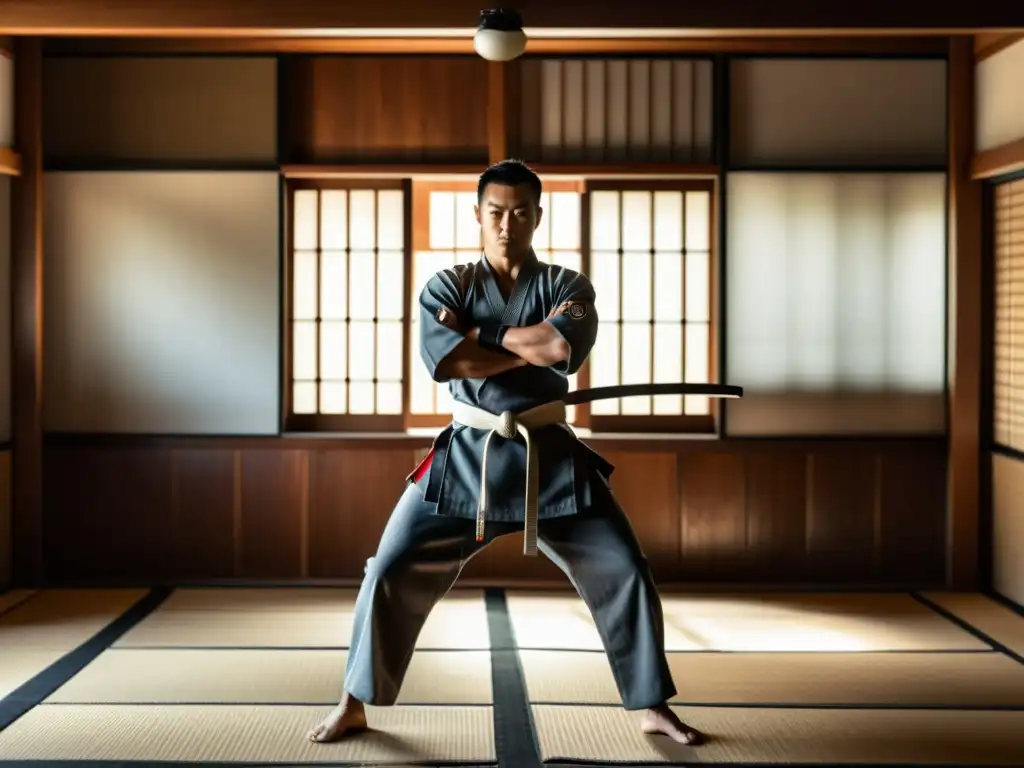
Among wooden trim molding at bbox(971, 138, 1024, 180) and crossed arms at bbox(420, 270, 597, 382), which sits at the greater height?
wooden trim molding at bbox(971, 138, 1024, 180)

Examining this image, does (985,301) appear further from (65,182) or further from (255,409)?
(65,182)

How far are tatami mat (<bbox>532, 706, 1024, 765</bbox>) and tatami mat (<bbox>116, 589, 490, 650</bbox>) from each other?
92cm

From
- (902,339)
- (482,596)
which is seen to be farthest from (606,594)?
(902,339)

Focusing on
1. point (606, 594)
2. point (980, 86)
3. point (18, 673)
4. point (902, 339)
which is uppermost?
point (980, 86)

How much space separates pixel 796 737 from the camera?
122 inches

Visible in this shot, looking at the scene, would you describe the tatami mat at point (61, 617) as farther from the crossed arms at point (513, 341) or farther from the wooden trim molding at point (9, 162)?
the crossed arms at point (513, 341)

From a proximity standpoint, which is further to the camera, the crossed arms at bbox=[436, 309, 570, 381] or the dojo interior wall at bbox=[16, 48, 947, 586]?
the dojo interior wall at bbox=[16, 48, 947, 586]

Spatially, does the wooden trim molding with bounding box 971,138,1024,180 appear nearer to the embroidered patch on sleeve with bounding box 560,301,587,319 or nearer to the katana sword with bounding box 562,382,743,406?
the katana sword with bounding box 562,382,743,406

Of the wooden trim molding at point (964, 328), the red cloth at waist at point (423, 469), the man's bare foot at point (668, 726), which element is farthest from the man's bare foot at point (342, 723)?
the wooden trim molding at point (964, 328)

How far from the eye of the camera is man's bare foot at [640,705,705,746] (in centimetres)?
303

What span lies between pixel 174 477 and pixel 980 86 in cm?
387

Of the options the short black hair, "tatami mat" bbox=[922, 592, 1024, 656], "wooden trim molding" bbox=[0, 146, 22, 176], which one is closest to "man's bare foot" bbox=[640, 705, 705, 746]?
the short black hair

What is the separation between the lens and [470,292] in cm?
313

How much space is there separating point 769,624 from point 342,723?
196 centimetres
